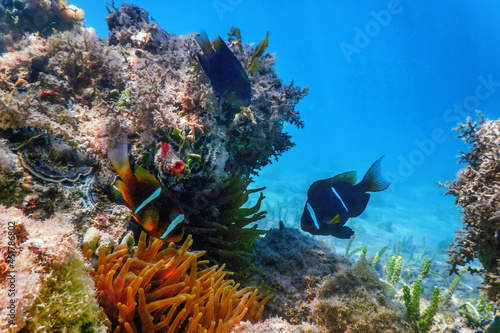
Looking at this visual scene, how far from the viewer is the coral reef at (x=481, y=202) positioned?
2176mm

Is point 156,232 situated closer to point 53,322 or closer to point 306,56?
point 53,322

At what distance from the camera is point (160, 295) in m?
1.61

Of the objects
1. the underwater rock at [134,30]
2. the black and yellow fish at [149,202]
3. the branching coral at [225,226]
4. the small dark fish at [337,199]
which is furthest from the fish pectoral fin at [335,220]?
the underwater rock at [134,30]

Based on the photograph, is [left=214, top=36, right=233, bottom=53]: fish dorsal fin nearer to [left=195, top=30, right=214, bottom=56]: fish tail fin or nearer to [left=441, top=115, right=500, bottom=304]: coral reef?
[left=195, top=30, right=214, bottom=56]: fish tail fin

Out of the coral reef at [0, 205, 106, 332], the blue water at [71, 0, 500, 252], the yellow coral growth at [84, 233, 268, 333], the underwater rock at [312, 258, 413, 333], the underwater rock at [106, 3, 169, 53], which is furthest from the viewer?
the blue water at [71, 0, 500, 252]

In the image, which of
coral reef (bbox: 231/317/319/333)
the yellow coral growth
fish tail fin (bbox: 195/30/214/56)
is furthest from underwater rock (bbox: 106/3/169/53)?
coral reef (bbox: 231/317/319/333)

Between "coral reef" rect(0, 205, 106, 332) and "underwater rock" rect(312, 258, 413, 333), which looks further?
"underwater rock" rect(312, 258, 413, 333)

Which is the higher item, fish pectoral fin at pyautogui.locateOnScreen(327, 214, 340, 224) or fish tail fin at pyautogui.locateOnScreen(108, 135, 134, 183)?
fish pectoral fin at pyautogui.locateOnScreen(327, 214, 340, 224)

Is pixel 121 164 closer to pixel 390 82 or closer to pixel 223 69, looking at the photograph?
pixel 223 69

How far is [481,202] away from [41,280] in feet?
10.9

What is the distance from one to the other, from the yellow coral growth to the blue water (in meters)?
19.9

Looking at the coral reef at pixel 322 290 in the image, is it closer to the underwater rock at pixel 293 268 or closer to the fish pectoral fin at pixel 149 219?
the underwater rock at pixel 293 268

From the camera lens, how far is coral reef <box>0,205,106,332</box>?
943 mm

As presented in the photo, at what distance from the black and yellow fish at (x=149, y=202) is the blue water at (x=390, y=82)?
20.0 metres
